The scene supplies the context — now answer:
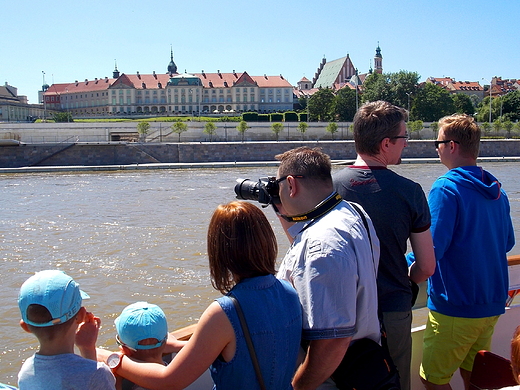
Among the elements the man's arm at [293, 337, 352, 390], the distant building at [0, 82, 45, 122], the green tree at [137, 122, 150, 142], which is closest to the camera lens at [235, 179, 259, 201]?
the man's arm at [293, 337, 352, 390]

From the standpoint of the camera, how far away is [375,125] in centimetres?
220

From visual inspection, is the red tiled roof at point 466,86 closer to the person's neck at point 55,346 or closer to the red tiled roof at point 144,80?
the red tiled roof at point 144,80

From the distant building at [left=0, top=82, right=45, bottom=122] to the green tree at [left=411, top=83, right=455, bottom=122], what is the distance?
199ft

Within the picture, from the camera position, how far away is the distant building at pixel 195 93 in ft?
315

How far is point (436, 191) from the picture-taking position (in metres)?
2.44

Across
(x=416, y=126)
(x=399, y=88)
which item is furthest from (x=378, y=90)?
(x=416, y=126)

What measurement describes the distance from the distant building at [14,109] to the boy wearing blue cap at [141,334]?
95400 millimetres

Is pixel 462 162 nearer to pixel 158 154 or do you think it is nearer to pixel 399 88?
pixel 158 154

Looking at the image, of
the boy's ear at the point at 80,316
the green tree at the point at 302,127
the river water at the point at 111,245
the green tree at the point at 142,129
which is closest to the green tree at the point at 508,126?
the green tree at the point at 302,127

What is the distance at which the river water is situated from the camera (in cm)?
673

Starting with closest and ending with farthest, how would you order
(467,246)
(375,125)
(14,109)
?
1. (375,125)
2. (467,246)
3. (14,109)

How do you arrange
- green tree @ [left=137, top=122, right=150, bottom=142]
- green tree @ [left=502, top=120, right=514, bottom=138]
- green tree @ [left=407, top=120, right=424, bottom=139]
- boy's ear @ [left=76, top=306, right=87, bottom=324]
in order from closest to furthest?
1. boy's ear @ [left=76, top=306, right=87, bottom=324]
2. green tree @ [left=137, top=122, right=150, bottom=142]
3. green tree @ [left=502, top=120, right=514, bottom=138]
4. green tree @ [left=407, top=120, right=424, bottom=139]

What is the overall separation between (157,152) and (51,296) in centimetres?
4095

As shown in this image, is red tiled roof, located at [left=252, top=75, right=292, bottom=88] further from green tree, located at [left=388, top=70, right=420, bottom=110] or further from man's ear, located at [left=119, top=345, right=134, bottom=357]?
man's ear, located at [left=119, top=345, right=134, bottom=357]
